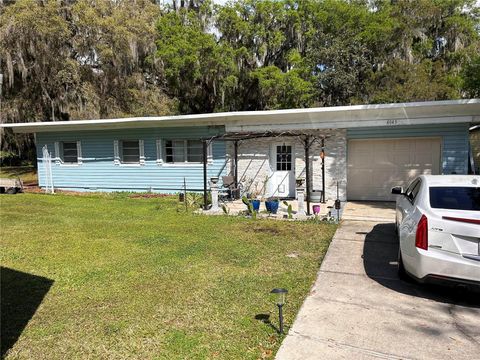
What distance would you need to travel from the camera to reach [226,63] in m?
19.9

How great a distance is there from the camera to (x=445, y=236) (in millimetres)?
3840

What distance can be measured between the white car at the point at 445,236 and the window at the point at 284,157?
23.8 feet

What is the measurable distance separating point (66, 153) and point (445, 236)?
14.6 meters

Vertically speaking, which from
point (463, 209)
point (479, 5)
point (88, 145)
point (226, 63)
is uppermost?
point (479, 5)

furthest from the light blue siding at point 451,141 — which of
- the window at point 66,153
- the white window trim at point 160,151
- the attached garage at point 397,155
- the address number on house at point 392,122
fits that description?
the window at point 66,153

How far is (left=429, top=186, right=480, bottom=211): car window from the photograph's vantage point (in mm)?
4188

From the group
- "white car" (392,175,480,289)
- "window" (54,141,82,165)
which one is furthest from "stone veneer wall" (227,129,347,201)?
"window" (54,141,82,165)

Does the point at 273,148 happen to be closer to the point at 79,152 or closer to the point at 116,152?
the point at 116,152

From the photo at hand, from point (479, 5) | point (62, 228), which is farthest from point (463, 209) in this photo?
point (479, 5)

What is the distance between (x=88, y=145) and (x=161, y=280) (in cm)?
1102

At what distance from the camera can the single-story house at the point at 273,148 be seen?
10055mm

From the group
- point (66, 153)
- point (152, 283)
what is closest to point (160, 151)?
point (66, 153)

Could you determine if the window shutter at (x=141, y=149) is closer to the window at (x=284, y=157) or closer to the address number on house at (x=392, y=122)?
the window at (x=284, y=157)

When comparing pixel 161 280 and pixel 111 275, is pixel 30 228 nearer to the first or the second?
pixel 111 275
